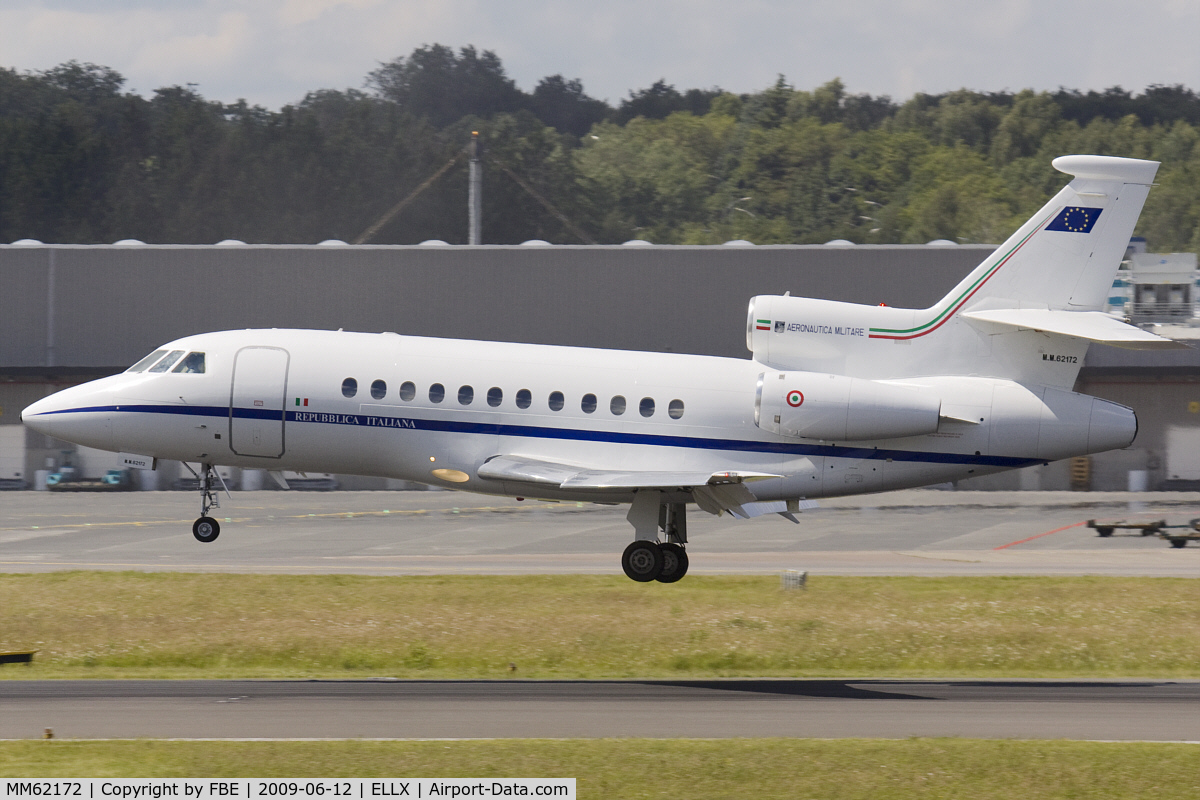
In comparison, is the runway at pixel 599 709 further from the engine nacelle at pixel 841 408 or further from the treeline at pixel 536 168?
the treeline at pixel 536 168

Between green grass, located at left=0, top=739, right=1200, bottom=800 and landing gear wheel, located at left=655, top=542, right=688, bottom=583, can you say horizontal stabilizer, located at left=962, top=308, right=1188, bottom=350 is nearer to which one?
landing gear wheel, located at left=655, top=542, right=688, bottom=583

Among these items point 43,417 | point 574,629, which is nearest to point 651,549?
point 574,629

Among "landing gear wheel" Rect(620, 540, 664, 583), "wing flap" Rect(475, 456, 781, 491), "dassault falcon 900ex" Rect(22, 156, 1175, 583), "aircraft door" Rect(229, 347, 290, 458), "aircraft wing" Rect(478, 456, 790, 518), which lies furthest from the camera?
"landing gear wheel" Rect(620, 540, 664, 583)

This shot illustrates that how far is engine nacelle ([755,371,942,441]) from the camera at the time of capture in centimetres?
2881

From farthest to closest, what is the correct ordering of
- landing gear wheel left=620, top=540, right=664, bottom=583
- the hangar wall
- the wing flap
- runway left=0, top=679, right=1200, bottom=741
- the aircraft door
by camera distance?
the hangar wall
landing gear wheel left=620, top=540, right=664, bottom=583
the aircraft door
the wing flap
runway left=0, top=679, right=1200, bottom=741

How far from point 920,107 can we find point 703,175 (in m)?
39.5

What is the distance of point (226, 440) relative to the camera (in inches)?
1168

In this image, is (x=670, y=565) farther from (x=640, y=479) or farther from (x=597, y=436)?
(x=597, y=436)

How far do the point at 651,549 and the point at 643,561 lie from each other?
0.30 meters

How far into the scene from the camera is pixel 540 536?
50.0 metres

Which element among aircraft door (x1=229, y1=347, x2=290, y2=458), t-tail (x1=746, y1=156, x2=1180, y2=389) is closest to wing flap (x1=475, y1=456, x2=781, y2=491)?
t-tail (x1=746, y1=156, x2=1180, y2=389)

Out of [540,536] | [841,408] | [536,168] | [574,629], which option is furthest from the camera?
[536,168]

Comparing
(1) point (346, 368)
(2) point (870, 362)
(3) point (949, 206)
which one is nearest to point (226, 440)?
(1) point (346, 368)

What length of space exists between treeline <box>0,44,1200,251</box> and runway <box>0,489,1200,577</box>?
5107cm
